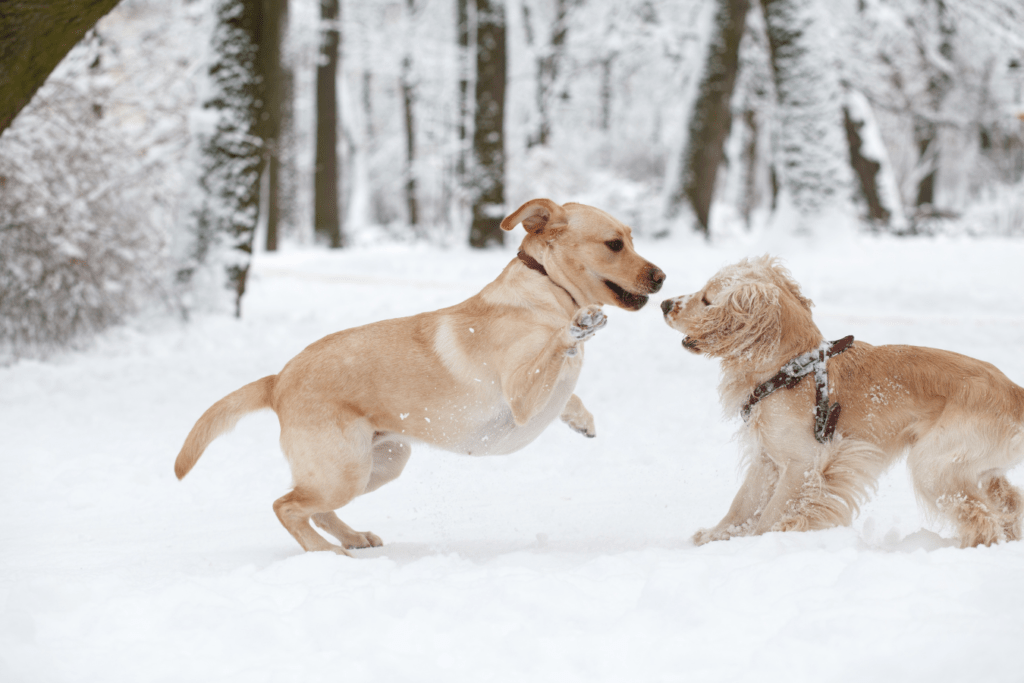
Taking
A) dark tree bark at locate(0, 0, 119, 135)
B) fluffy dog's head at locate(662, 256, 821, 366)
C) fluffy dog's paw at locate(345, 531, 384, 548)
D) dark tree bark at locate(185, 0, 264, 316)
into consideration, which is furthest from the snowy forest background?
fluffy dog's head at locate(662, 256, 821, 366)

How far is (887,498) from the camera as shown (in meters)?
4.37

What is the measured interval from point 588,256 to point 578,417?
2.87 feet

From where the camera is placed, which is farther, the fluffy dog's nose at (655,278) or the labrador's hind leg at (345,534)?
the labrador's hind leg at (345,534)

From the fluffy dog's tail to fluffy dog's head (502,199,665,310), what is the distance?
1.43 metres

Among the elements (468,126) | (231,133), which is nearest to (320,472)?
(231,133)

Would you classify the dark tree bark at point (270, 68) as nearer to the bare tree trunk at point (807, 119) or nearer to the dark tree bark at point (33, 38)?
the dark tree bark at point (33, 38)

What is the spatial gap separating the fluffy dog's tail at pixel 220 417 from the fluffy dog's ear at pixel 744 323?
6.80ft

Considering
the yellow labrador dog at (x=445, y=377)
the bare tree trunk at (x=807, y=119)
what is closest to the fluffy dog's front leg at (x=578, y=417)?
the yellow labrador dog at (x=445, y=377)

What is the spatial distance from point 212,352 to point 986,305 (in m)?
8.81

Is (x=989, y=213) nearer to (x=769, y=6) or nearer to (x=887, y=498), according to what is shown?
(x=769, y=6)

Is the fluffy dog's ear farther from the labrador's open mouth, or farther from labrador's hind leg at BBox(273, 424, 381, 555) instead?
labrador's hind leg at BBox(273, 424, 381, 555)

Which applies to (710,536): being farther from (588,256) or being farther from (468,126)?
(468,126)

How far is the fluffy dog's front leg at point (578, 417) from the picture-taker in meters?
4.17

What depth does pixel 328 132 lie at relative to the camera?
861 inches
